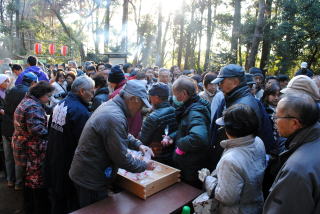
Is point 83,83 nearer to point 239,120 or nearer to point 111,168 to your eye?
point 111,168

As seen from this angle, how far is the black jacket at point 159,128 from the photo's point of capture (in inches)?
122

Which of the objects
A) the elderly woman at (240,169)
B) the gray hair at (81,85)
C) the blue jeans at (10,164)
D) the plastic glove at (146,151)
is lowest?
the blue jeans at (10,164)

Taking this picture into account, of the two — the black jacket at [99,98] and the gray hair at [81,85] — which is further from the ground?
the gray hair at [81,85]

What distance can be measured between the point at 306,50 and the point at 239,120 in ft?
35.5

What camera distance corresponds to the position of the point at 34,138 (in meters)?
3.36

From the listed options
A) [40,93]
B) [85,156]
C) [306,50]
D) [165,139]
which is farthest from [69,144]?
[306,50]

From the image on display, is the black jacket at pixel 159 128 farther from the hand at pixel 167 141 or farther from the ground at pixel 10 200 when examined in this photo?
the ground at pixel 10 200

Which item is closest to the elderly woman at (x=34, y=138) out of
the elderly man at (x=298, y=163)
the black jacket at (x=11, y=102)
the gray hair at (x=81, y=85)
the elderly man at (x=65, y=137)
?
the elderly man at (x=65, y=137)

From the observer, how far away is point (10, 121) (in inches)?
163

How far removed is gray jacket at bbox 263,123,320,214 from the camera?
1.37m

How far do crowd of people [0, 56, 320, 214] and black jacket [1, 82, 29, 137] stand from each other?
0.8 inches

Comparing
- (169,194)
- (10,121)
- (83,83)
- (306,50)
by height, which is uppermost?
(306,50)

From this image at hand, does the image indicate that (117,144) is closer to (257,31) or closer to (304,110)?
(304,110)

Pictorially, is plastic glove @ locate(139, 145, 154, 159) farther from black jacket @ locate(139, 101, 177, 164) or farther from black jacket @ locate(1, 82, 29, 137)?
black jacket @ locate(1, 82, 29, 137)
